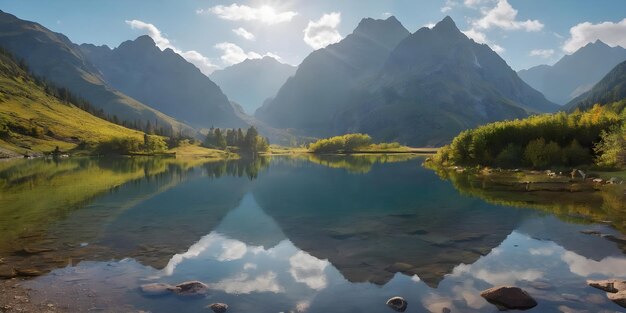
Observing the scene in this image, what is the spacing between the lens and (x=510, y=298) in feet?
70.2

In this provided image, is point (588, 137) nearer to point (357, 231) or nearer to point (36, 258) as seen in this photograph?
point (357, 231)

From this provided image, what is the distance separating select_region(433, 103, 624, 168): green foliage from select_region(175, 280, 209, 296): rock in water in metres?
87.2

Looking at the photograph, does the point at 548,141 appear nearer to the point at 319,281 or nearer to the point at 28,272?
the point at 319,281

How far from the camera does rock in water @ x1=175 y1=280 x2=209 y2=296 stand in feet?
75.2

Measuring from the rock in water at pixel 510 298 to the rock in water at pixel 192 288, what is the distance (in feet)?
50.5

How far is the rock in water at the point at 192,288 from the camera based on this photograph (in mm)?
22906

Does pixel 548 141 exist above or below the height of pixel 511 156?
above

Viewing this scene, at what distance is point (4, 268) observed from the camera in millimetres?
26562

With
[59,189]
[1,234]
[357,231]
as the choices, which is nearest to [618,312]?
[357,231]

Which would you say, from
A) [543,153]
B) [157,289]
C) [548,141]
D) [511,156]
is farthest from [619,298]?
[548,141]

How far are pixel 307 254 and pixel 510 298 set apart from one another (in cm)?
1507

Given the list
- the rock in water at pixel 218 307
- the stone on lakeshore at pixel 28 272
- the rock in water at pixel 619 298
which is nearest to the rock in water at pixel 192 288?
the rock in water at pixel 218 307

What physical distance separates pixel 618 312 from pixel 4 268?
34739mm

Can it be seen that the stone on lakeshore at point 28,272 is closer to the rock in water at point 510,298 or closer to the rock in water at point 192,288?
the rock in water at point 192,288
